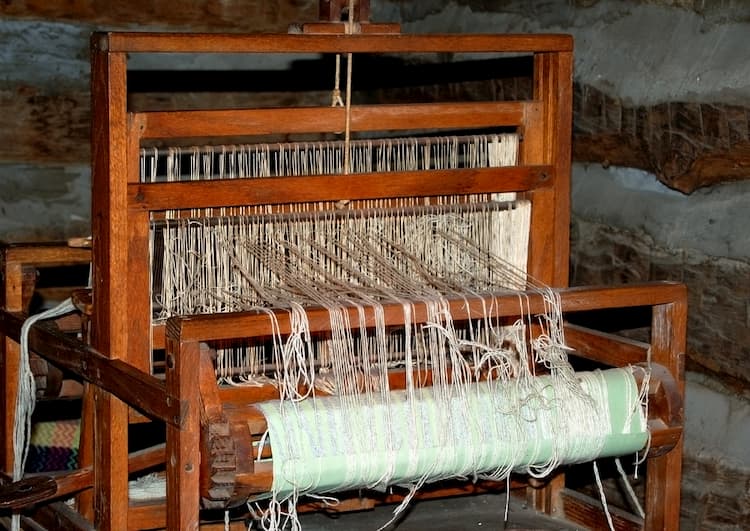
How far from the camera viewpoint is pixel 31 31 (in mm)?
3289

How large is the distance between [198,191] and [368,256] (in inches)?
13.6

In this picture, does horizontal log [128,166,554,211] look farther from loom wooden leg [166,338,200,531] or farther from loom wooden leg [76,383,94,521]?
loom wooden leg [76,383,94,521]

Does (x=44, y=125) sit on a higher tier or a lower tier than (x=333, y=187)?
higher

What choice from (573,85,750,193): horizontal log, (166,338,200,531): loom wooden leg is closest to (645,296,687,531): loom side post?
(573,85,750,193): horizontal log

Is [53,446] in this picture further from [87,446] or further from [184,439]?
[184,439]

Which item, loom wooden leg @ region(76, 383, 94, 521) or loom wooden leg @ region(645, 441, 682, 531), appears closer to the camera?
loom wooden leg @ region(645, 441, 682, 531)

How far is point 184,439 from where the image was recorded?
1.82 m

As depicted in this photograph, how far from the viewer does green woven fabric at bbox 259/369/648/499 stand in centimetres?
186

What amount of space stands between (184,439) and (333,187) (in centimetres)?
55

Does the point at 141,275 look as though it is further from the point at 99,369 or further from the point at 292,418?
the point at 292,418

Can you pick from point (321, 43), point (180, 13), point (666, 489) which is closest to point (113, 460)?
point (321, 43)

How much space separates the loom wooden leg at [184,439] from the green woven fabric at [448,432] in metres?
0.11

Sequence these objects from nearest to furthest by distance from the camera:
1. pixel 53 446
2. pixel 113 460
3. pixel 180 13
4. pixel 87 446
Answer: pixel 113 460 → pixel 87 446 → pixel 53 446 → pixel 180 13

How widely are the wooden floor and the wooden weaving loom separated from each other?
40mm
